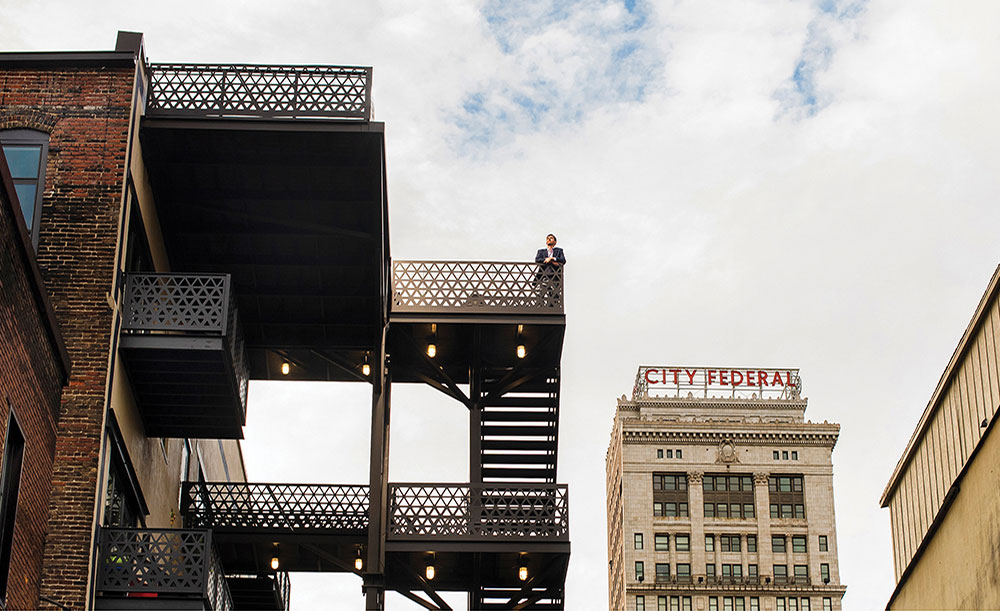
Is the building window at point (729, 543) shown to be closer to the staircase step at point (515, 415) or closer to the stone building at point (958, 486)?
the staircase step at point (515, 415)

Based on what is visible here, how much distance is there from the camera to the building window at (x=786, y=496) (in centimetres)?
13850

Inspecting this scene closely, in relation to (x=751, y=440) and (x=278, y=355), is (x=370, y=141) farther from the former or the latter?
(x=751, y=440)

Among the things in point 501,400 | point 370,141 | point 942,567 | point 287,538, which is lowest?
point 942,567

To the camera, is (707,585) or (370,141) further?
(707,585)

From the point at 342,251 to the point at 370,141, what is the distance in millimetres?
3983

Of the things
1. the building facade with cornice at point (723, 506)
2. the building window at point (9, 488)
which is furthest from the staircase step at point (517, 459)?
the building facade with cornice at point (723, 506)

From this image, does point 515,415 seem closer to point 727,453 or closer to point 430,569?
point 430,569

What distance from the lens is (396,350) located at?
113 feet

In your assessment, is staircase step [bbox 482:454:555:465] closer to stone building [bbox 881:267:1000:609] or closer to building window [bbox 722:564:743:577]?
stone building [bbox 881:267:1000:609]

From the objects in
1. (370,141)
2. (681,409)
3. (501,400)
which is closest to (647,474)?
(681,409)

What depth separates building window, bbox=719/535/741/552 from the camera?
13600cm

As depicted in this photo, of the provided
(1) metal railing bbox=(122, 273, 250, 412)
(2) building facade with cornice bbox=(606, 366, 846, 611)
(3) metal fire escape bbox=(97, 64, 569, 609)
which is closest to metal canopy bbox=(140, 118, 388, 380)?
(3) metal fire escape bbox=(97, 64, 569, 609)

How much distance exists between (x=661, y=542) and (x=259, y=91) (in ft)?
370

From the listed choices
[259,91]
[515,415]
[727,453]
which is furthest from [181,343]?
[727,453]
